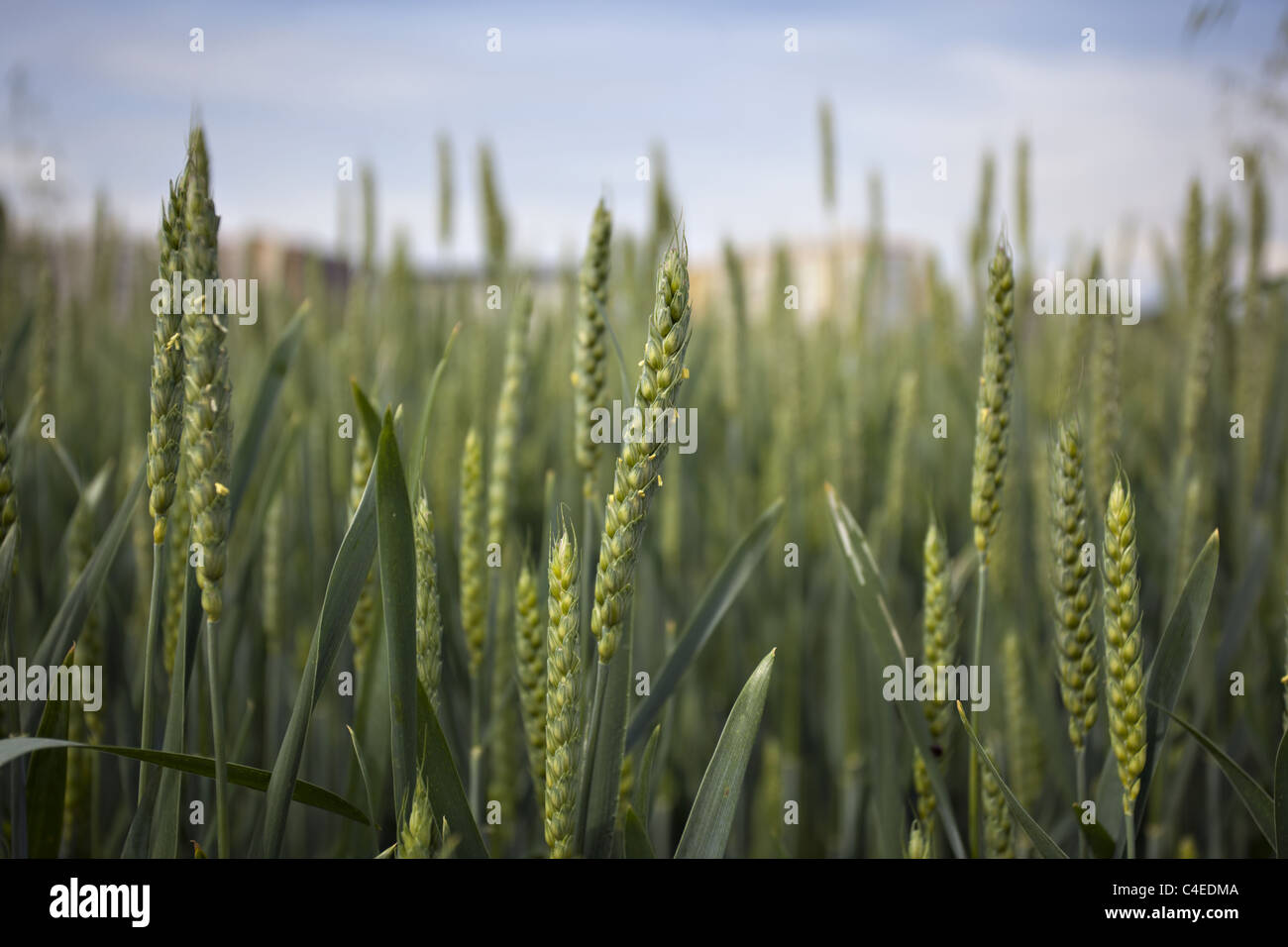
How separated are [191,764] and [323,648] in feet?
0.34

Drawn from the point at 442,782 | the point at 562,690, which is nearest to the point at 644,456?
the point at 562,690

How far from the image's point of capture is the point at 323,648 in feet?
Answer: 1.80

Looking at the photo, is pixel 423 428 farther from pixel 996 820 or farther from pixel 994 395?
pixel 996 820

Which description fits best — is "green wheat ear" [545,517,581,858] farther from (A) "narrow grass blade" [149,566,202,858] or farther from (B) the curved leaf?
(B) the curved leaf

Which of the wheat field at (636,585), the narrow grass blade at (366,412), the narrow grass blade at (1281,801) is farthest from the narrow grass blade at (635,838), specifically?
the narrow grass blade at (1281,801)

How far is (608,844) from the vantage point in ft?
1.91

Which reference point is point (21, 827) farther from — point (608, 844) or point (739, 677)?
point (739, 677)

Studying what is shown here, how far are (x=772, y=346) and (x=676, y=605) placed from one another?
5.06 feet

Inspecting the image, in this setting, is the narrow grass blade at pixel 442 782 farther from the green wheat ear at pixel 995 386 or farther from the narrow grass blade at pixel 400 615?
the green wheat ear at pixel 995 386

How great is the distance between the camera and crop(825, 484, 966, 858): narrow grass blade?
0.65 m

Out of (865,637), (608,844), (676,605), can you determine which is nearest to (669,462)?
(676,605)

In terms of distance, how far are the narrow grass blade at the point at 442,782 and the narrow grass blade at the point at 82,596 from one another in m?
0.29

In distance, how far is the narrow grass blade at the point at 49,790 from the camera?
626 mm

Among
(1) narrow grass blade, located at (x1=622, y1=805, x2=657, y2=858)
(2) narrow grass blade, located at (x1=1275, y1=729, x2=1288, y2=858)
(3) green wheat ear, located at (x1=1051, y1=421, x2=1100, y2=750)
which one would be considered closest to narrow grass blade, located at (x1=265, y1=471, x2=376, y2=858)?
(1) narrow grass blade, located at (x1=622, y1=805, x2=657, y2=858)
